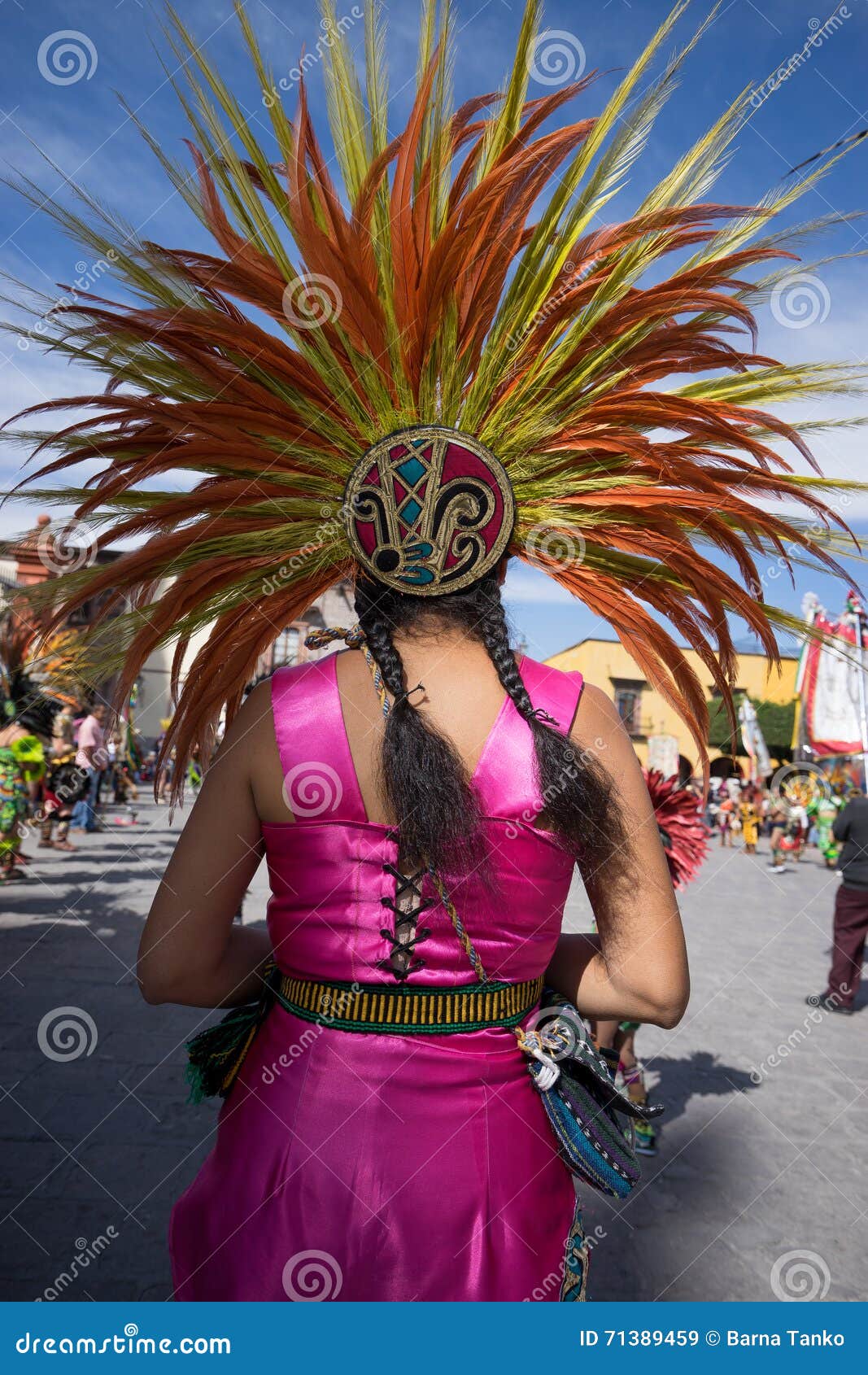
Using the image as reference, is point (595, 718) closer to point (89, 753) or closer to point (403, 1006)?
point (403, 1006)

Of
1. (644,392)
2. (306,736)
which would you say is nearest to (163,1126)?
(306,736)

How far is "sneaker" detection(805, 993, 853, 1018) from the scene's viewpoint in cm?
682

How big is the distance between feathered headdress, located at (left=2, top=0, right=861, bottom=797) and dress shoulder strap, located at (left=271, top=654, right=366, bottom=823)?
16.4 inches

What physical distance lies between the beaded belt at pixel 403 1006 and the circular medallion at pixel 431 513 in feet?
2.19

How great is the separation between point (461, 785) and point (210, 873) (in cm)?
43

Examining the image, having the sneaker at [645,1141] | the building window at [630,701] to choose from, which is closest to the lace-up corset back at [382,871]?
the sneaker at [645,1141]

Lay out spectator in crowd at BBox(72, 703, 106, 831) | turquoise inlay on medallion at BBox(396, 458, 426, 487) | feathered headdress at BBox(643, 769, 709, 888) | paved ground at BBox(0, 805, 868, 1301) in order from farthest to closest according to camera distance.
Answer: spectator in crowd at BBox(72, 703, 106, 831) → feathered headdress at BBox(643, 769, 709, 888) → paved ground at BBox(0, 805, 868, 1301) → turquoise inlay on medallion at BBox(396, 458, 426, 487)

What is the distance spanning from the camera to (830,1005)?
22.6 feet

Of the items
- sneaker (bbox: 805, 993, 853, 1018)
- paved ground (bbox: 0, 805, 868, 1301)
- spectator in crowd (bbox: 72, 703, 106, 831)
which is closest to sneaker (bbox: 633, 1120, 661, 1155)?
paved ground (bbox: 0, 805, 868, 1301)

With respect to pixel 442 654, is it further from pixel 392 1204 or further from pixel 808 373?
pixel 808 373

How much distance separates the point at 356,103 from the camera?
184cm

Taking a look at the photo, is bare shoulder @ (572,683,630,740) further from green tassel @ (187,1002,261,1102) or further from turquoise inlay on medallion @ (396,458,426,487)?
green tassel @ (187,1002,261,1102)

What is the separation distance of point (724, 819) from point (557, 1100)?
1960 centimetres

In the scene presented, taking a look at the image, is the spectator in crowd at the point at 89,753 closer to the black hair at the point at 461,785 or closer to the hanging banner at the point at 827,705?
the hanging banner at the point at 827,705
